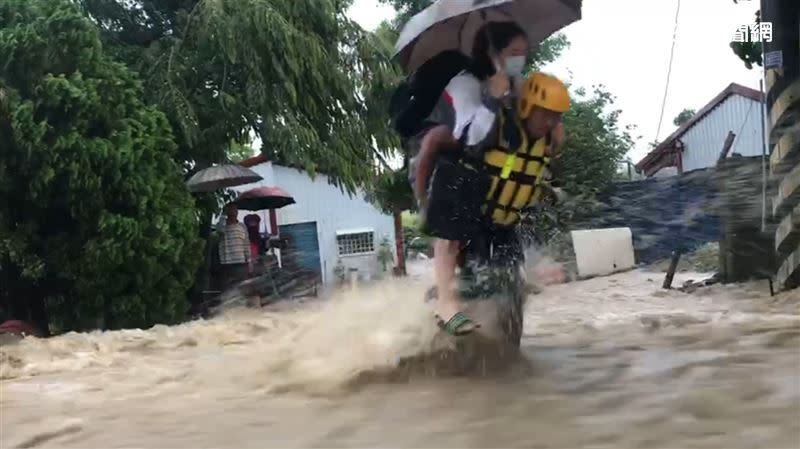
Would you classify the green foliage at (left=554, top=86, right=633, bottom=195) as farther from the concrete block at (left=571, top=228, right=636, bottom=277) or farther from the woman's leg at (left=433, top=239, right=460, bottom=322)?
the woman's leg at (left=433, top=239, right=460, bottom=322)

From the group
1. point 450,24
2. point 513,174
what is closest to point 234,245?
point 450,24

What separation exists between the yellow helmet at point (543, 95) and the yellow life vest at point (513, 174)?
84 millimetres

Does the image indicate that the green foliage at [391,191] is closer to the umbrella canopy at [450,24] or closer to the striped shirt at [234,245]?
the striped shirt at [234,245]

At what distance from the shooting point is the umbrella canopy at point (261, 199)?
590 inches

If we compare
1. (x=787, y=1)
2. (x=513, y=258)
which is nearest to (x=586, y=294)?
(x=787, y=1)

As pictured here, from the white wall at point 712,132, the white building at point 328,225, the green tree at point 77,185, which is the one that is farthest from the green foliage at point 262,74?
the white wall at point 712,132

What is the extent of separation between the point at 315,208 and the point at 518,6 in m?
19.2

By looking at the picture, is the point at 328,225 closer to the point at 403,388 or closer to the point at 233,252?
the point at 233,252

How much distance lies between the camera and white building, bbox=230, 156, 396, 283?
2280 centimetres

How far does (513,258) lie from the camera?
4.52m

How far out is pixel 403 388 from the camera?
12.8 ft

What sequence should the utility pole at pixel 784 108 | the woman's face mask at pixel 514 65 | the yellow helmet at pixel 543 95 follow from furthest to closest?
the utility pole at pixel 784 108, the woman's face mask at pixel 514 65, the yellow helmet at pixel 543 95

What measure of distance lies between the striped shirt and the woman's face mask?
9202 mm

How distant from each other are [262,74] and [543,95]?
9.22m
